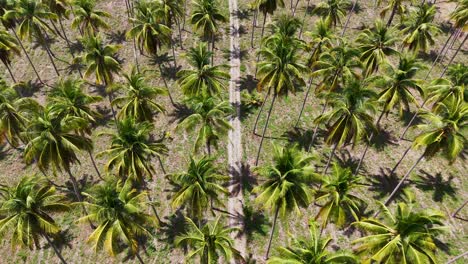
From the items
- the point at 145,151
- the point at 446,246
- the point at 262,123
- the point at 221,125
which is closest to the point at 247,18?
the point at 262,123

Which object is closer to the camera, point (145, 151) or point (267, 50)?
point (145, 151)

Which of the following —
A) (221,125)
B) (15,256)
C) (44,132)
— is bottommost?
(15,256)

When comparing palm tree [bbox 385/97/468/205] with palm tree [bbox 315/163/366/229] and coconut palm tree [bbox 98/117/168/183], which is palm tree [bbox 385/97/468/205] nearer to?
palm tree [bbox 315/163/366/229]

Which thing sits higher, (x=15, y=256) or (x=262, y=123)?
(x=262, y=123)

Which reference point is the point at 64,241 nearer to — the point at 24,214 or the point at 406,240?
the point at 24,214

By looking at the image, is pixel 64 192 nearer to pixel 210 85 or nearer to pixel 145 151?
pixel 145 151

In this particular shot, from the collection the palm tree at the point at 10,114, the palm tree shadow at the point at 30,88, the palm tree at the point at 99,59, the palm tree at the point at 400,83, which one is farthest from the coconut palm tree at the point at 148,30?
the palm tree at the point at 400,83

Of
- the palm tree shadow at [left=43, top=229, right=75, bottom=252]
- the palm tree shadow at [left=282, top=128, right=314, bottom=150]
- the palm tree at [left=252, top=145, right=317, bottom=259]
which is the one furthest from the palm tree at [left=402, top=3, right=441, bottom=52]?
the palm tree shadow at [left=43, top=229, right=75, bottom=252]

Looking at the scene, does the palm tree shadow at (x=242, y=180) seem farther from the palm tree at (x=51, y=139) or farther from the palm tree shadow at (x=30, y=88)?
the palm tree shadow at (x=30, y=88)

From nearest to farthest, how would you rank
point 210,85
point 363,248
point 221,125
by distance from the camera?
point 363,248 → point 221,125 → point 210,85
